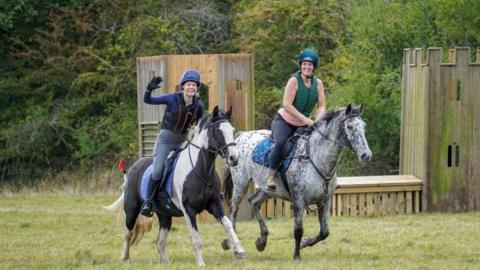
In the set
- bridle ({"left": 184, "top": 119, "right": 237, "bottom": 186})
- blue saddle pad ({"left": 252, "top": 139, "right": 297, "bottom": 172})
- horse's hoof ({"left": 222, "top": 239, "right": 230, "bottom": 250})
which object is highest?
bridle ({"left": 184, "top": 119, "right": 237, "bottom": 186})

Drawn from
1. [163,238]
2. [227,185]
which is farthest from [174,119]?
[227,185]

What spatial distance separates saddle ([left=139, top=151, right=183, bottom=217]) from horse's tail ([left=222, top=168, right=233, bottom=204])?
3.68 meters

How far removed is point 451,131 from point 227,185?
5.39 meters

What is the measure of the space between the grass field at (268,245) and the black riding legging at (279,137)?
1.22 meters

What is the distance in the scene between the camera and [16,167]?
37.1 m

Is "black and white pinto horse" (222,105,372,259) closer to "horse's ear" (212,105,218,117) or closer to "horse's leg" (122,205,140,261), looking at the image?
"horse's leg" (122,205,140,261)

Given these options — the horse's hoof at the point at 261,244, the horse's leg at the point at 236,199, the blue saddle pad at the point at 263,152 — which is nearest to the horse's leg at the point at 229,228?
the horse's hoof at the point at 261,244

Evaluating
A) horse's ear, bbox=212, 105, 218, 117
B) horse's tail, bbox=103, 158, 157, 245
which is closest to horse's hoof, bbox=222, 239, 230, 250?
horse's tail, bbox=103, 158, 157, 245

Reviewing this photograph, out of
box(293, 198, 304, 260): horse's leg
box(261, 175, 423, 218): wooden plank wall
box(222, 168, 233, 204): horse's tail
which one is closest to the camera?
box(293, 198, 304, 260): horse's leg

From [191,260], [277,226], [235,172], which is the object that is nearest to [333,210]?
[277,226]

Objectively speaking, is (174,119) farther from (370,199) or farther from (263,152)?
(370,199)

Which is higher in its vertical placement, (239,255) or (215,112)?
(215,112)

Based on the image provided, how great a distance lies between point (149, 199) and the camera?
13.7 meters

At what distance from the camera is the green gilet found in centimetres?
1431
